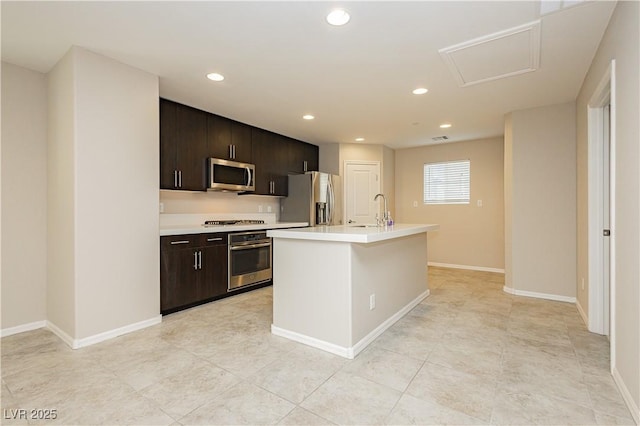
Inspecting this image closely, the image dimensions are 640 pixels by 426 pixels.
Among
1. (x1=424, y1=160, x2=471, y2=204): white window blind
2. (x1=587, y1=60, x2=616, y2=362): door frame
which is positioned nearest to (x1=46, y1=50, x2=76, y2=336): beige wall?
(x1=587, y1=60, x2=616, y2=362): door frame

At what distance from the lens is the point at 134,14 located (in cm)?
209

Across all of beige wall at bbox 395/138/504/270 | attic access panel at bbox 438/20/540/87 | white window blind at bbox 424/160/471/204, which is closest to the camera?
attic access panel at bbox 438/20/540/87

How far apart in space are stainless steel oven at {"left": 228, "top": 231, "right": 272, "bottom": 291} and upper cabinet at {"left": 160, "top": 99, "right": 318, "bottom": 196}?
2.69ft

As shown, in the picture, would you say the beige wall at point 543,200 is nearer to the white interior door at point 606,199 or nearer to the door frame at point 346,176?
the white interior door at point 606,199

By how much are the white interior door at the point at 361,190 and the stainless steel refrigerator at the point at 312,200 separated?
0.38 metres

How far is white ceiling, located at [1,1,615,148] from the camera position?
2.05 meters

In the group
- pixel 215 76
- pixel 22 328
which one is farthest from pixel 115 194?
pixel 22 328

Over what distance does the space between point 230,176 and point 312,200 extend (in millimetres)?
1392

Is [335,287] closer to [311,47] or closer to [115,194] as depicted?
[311,47]

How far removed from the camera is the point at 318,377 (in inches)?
80.9

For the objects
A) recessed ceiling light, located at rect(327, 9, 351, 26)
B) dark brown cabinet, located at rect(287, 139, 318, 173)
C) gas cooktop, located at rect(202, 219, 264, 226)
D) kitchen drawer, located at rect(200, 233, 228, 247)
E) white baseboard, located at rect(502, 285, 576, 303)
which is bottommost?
white baseboard, located at rect(502, 285, 576, 303)

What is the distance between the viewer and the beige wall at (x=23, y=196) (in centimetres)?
279

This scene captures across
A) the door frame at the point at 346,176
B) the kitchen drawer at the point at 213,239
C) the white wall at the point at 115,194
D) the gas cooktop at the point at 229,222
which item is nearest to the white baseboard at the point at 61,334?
the white wall at the point at 115,194

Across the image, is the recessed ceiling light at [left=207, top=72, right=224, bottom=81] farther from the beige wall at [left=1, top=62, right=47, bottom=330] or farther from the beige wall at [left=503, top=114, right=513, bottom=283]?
the beige wall at [left=503, top=114, right=513, bottom=283]
